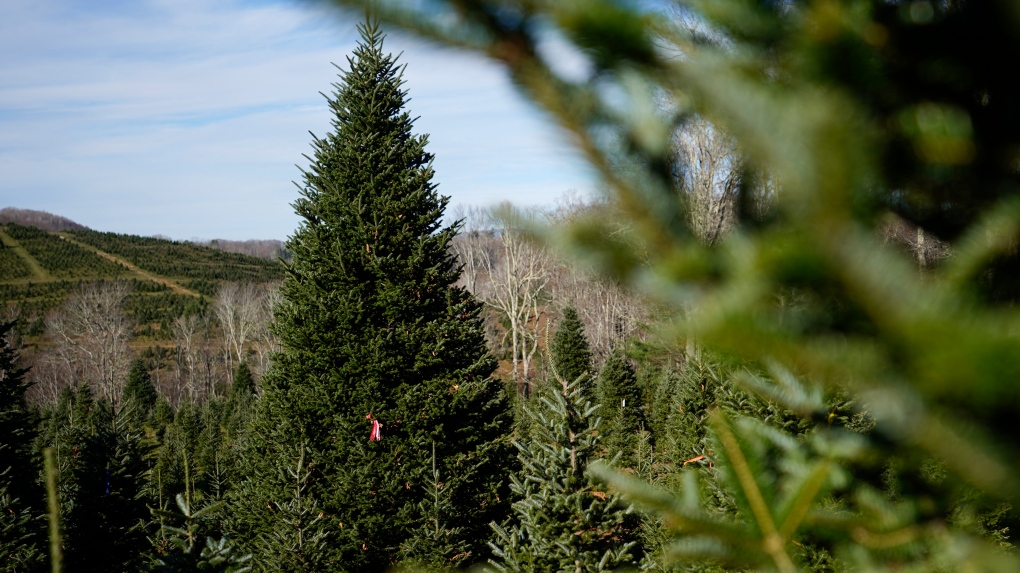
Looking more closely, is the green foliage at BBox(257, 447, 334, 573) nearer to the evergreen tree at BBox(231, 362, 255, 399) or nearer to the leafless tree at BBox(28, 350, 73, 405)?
the evergreen tree at BBox(231, 362, 255, 399)

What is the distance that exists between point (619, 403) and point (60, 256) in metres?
65.3

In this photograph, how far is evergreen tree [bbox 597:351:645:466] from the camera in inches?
673

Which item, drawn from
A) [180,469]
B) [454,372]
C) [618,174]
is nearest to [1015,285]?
[618,174]

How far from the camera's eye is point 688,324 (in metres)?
0.75

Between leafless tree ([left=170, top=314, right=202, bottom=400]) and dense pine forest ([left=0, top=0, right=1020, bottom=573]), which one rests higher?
dense pine forest ([left=0, top=0, right=1020, bottom=573])

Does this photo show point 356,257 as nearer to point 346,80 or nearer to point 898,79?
point 346,80

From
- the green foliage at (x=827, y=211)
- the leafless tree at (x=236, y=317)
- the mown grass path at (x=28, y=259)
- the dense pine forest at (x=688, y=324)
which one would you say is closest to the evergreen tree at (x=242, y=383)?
the leafless tree at (x=236, y=317)

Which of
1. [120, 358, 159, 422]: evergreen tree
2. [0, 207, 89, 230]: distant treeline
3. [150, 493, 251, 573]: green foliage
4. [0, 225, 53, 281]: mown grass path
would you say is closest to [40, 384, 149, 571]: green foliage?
[150, 493, 251, 573]: green foliage

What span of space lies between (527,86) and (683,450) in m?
9.62

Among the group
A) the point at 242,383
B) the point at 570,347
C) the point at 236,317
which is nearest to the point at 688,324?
the point at 570,347

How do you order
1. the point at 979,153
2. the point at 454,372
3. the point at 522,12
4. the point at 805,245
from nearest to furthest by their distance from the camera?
the point at 805,245 → the point at 522,12 → the point at 979,153 → the point at 454,372

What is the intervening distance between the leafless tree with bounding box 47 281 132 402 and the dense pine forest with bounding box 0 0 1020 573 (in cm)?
2687

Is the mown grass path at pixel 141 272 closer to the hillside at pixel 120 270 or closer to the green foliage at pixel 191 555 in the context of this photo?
the hillside at pixel 120 270

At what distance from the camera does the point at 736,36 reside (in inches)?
36.7
